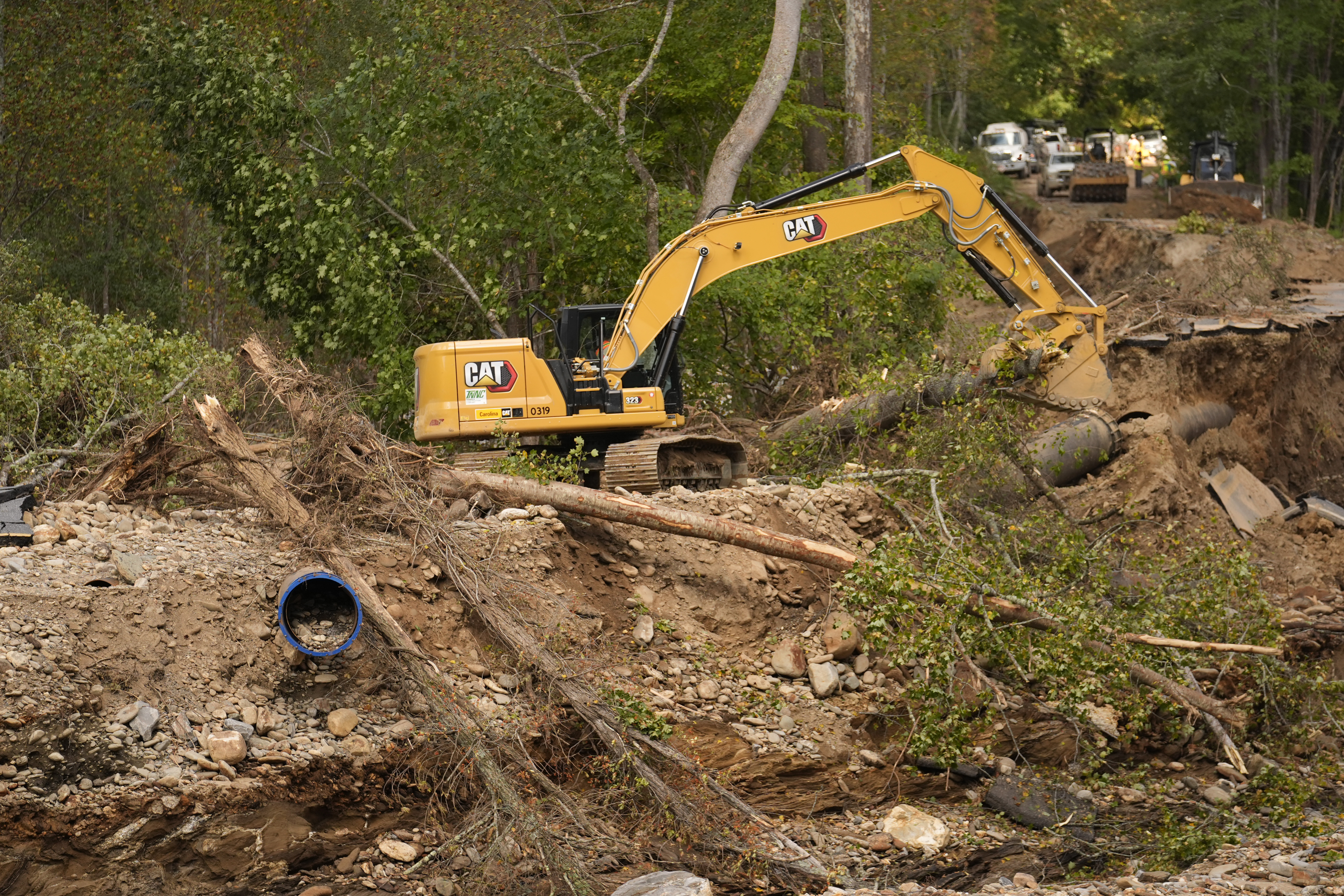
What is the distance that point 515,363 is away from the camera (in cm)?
1127

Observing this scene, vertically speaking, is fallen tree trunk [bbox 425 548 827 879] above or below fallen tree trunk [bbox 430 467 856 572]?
below

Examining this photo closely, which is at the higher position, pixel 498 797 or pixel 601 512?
pixel 601 512

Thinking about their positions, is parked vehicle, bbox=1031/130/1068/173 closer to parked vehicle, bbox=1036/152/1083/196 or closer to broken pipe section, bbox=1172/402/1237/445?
parked vehicle, bbox=1036/152/1083/196

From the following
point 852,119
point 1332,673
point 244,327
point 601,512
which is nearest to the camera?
point 601,512

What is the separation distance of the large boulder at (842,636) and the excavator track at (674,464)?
1.90m

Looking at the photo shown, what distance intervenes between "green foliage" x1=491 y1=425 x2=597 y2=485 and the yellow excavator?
12 cm

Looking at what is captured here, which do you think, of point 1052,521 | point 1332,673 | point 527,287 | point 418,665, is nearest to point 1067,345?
point 1052,521

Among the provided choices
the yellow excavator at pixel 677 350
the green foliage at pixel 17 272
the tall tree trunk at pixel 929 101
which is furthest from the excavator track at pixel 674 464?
the tall tree trunk at pixel 929 101

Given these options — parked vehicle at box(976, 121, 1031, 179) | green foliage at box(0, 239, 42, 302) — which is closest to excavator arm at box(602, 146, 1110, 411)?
green foliage at box(0, 239, 42, 302)

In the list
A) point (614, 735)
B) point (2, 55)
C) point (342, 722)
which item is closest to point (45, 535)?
point (342, 722)

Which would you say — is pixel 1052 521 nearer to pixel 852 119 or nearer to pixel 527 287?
pixel 527 287

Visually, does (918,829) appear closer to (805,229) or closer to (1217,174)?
(805,229)

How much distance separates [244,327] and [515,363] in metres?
14.2

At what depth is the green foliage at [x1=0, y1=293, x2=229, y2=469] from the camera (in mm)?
12031
